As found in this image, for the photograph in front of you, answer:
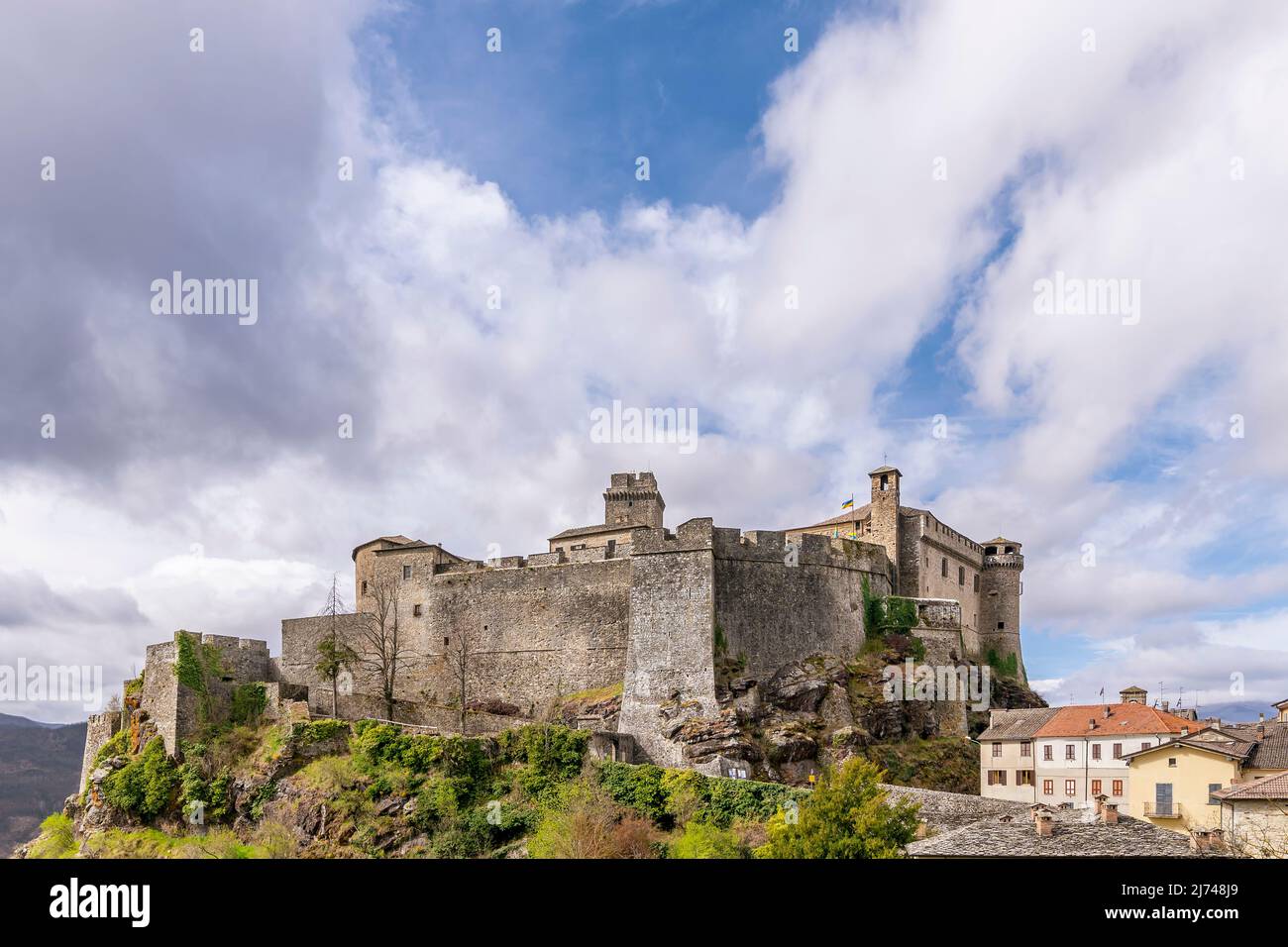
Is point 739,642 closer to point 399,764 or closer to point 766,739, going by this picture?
point 766,739

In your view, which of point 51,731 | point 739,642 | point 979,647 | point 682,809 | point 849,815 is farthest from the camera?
point 51,731

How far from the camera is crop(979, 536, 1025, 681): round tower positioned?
61.4 meters

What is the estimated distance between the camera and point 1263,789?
33406 mm

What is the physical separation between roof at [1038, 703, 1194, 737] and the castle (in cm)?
576

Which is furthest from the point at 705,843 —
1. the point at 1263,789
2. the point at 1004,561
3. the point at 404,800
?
the point at 1004,561

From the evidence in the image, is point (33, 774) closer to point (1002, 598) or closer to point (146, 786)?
point (146, 786)

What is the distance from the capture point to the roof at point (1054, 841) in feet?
99.2

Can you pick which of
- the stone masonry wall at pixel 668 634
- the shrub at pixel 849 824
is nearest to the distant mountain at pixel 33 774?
the stone masonry wall at pixel 668 634

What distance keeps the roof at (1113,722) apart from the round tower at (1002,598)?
35.1 feet

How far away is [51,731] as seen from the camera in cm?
18875

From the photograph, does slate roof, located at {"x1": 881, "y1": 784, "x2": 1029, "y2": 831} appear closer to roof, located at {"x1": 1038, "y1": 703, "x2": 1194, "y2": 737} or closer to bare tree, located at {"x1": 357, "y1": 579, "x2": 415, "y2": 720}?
roof, located at {"x1": 1038, "y1": 703, "x2": 1194, "y2": 737}

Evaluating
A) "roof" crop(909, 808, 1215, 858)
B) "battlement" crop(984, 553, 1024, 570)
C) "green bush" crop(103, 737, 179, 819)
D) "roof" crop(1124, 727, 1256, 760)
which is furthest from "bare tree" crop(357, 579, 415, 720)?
"roof" crop(1124, 727, 1256, 760)
